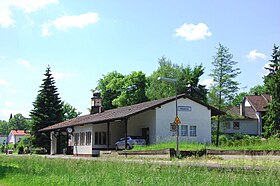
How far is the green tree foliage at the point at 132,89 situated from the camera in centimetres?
8312

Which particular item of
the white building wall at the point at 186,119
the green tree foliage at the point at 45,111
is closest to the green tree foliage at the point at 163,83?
the green tree foliage at the point at 45,111

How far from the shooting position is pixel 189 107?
4366 centimetres

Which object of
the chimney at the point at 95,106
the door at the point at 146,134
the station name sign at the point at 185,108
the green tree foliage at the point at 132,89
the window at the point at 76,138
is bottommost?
the window at the point at 76,138

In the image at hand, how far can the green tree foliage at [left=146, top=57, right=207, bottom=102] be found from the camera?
255ft

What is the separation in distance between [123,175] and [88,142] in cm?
3708

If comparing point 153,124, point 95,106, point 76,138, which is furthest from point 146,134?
point 95,106

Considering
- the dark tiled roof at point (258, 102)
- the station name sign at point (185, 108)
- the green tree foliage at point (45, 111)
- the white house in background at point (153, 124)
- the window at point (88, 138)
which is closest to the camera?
the white house in background at point (153, 124)

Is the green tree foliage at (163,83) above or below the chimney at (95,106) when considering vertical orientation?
above

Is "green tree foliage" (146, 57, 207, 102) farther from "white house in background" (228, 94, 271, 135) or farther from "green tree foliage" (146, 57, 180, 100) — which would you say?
"white house in background" (228, 94, 271, 135)

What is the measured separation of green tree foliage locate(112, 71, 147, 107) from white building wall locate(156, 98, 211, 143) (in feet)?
127

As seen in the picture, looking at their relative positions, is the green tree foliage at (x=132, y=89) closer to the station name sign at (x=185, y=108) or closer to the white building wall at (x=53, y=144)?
the white building wall at (x=53, y=144)

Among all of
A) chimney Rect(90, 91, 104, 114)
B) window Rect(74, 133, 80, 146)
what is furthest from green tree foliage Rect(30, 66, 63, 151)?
window Rect(74, 133, 80, 146)

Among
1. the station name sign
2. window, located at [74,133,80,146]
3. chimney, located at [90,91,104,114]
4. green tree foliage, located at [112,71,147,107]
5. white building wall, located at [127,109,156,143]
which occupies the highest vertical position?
green tree foliage, located at [112,71,147,107]

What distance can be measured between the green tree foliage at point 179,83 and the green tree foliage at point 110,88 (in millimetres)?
11186
